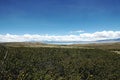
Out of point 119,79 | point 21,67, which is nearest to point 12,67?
point 21,67

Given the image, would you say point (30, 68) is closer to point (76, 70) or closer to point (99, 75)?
point (76, 70)

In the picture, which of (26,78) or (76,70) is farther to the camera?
(76,70)

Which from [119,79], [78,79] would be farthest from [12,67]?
[119,79]

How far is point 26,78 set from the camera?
2297 cm

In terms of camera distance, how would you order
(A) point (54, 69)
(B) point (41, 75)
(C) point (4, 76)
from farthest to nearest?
(A) point (54, 69) → (B) point (41, 75) → (C) point (4, 76)

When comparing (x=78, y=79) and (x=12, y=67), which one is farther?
(x=12, y=67)

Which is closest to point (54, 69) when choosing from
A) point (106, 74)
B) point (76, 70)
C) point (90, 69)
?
point (76, 70)

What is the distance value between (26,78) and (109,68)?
13032 mm

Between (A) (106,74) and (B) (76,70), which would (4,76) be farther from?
(A) (106,74)

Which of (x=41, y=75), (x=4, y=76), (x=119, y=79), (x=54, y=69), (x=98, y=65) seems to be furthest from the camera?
(x=98, y=65)

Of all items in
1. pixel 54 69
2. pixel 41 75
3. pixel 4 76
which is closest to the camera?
pixel 4 76

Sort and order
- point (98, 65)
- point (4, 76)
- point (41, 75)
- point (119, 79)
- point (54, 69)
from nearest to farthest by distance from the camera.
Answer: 1. point (4, 76)
2. point (41, 75)
3. point (119, 79)
4. point (54, 69)
5. point (98, 65)

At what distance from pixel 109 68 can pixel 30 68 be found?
11.5 m

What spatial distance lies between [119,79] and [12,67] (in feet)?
45.0
